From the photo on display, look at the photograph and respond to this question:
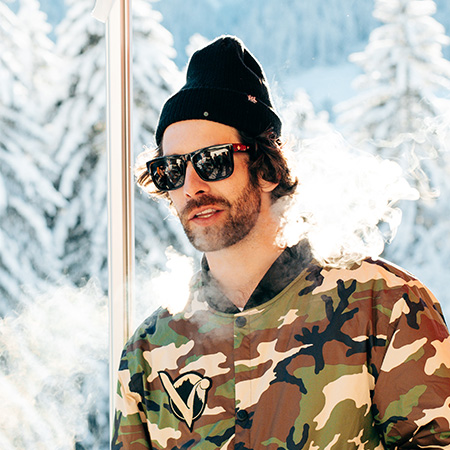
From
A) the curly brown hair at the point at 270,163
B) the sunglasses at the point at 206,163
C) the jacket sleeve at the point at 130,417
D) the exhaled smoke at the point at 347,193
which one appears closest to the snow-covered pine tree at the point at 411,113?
the exhaled smoke at the point at 347,193

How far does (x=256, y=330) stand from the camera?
5.02 feet

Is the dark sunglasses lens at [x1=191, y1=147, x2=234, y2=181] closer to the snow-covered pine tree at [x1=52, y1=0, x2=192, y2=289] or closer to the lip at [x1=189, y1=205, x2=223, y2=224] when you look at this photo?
A: the lip at [x1=189, y1=205, x2=223, y2=224]

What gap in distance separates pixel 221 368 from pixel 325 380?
292 millimetres

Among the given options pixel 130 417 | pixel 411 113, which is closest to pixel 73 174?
pixel 130 417

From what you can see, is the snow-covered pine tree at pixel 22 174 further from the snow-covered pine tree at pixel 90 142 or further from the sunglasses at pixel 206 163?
the sunglasses at pixel 206 163

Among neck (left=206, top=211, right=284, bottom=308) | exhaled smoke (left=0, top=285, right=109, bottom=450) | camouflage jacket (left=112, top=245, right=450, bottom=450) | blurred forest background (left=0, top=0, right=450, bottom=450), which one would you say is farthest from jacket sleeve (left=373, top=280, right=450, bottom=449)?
exhaled smoke (left=0, top=285, right=109, bottom=450)

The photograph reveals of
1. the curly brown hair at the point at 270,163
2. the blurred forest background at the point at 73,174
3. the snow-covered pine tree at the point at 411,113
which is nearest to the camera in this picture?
the curly brown hair at the point at 270,163

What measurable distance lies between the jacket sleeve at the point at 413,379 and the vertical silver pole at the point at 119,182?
1.25m

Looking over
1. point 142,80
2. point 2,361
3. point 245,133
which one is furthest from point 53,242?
point 245,133

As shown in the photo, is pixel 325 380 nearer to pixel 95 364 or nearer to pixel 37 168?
pixel 95 364

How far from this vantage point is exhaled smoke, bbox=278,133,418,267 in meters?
1.76

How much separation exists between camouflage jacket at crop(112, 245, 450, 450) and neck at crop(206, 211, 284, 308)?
5 cm

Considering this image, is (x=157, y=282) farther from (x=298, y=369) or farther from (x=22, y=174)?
(x=298, y=369)

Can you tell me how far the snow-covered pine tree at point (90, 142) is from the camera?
2330 mm
